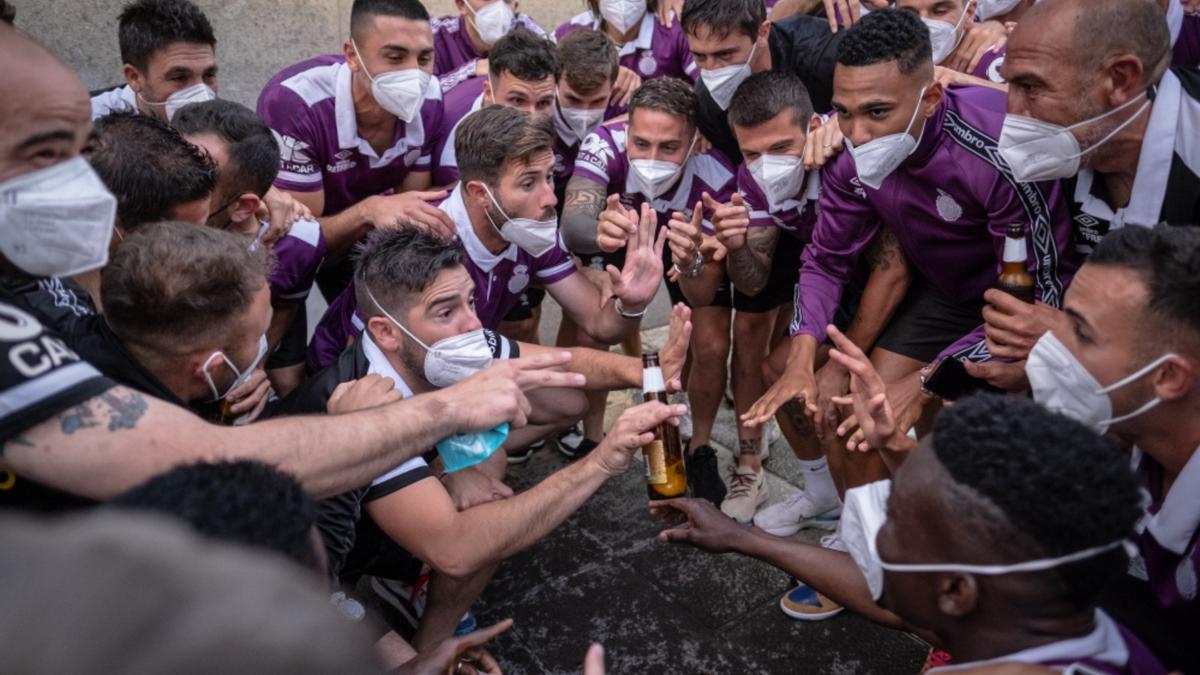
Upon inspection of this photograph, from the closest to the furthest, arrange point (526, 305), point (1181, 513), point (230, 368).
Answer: point (1181, 513) < point (230, 368) < point (526, 305)

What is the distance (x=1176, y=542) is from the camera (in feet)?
7.85

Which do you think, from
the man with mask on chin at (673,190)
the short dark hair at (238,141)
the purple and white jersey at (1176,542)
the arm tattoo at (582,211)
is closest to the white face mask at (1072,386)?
the purple and white jersey at (1176,542)

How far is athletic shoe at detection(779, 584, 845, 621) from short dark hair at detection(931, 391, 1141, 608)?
77.1 inches

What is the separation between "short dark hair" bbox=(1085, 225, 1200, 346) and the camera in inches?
92.0

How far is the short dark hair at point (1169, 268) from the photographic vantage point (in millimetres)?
2336

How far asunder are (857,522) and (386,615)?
7.79ft

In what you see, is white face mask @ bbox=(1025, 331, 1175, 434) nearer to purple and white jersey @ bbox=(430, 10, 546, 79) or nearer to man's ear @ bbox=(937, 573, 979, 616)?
man's ear @ bbox=(937, 573, 979, 616)

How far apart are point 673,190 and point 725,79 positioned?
2.11 ft

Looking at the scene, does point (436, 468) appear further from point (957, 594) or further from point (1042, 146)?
point (1042, 146)

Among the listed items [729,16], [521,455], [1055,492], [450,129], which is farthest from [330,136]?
[1055,492]

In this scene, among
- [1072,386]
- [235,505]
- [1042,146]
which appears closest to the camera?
[235,505]

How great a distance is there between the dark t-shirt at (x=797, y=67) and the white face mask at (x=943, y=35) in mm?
493

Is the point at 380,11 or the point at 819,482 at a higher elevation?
the point at 380,11

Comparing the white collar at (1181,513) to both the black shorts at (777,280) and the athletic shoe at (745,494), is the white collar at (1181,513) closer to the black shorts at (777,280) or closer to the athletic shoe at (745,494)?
the athletic shoe at (745,494)
